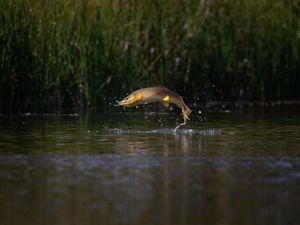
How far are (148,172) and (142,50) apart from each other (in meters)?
8.57

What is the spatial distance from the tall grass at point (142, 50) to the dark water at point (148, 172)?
1.53 m

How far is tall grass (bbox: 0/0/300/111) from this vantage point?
16281 millimetres

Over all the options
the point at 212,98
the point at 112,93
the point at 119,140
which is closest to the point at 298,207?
the point at 119,140

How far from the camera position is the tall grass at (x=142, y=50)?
641 inches

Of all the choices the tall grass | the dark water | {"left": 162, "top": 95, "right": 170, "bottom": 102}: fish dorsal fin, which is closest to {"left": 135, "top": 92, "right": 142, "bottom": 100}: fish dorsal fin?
{"left": 162, "top": 95, "right": 170, "bottom": 102}: fish dorsal fin

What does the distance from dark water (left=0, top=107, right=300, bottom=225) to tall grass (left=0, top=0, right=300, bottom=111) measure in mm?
1526

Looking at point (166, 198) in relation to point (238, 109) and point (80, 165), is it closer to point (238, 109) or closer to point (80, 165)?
point (80, 165)

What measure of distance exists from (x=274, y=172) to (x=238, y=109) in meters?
7.88

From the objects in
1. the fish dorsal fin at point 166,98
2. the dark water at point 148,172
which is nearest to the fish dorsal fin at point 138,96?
the fish dorsal fin at point 166,98

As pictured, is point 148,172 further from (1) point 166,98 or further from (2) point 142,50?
(2) point 142,50

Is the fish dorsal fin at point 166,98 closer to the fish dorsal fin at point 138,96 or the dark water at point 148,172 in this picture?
the fish dorsal fin at point 138,96

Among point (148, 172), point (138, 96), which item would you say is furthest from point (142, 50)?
point (148, 172)

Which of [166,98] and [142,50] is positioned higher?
[142,50]

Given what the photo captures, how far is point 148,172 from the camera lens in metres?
9.74
